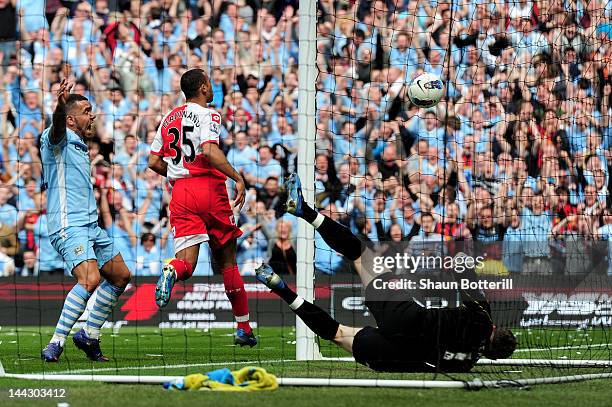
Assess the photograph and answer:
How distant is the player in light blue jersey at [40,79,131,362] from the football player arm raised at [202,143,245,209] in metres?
1.15

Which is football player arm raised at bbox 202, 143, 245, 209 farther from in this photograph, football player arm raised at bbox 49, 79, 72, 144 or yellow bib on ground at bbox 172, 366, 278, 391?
yellow bib on ground at bbox 172, 366, 278, 391

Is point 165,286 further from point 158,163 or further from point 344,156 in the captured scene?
point 344,156

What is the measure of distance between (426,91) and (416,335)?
10.4 feet

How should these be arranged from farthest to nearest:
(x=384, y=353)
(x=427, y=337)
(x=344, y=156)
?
(x=344, y=156), (x=384, y=353), (x=427, y=337)

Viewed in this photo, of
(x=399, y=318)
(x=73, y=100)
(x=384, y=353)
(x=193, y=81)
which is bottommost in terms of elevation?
(x=384, y=353)

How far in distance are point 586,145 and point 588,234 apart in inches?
50.1

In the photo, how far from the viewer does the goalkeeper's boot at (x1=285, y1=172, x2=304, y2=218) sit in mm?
8719

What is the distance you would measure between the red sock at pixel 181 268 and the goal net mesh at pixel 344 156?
2.13 m

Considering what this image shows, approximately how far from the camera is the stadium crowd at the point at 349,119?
1445 centimetres

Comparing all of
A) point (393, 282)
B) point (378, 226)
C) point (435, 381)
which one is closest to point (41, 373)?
point (435, 381)

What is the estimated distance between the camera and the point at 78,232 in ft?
30.6

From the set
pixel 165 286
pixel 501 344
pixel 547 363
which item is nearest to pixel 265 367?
pixel 165 286

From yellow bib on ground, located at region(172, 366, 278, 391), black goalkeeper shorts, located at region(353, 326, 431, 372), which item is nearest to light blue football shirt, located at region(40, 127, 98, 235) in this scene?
black goalkeeper shorts, located at region(353, 326, 431, 372)

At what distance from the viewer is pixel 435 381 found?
7.25 m
